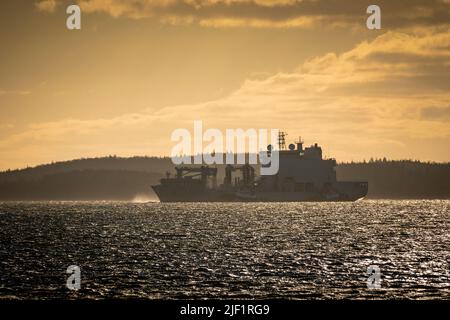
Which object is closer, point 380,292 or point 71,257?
point 380,292

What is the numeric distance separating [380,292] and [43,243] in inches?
1624

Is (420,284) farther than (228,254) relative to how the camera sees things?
No

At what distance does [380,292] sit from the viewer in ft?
101

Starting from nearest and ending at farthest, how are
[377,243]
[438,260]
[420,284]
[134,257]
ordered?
[420,284], [438,260], [134,257], [377,243]

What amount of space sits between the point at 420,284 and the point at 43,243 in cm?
4024
